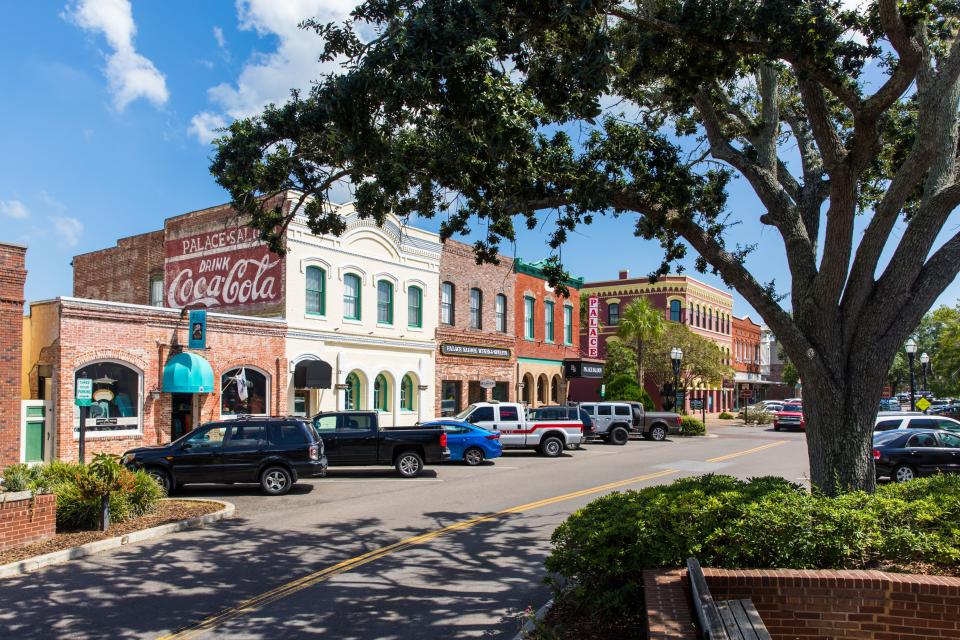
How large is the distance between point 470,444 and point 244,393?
7521mm

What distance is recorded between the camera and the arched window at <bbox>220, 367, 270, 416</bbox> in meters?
23.3

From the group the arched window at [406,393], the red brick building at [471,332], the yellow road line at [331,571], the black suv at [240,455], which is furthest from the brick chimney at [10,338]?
the red brick building at [471,332]

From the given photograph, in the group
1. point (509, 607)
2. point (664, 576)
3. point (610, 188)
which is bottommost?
point (509, 607)

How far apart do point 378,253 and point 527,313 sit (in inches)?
450

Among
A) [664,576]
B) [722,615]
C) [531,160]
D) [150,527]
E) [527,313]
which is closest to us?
[722,615]

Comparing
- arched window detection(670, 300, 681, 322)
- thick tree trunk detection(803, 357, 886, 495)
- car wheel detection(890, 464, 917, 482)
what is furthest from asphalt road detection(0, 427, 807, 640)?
arched window detection(670, 300, 681, 322)

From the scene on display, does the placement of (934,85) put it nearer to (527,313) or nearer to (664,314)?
(527,313)

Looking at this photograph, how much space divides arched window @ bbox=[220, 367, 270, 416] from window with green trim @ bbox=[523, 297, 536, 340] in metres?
16.4

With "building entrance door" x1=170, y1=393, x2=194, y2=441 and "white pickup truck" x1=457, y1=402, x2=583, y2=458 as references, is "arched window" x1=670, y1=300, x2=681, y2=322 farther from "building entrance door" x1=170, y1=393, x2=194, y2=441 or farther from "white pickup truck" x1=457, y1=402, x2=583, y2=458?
"building entrance door" x1=170, y1=393, x2=194, y2=441

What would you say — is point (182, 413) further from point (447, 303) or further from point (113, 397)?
point (447, 303)

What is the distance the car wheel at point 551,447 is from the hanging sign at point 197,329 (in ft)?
37.7

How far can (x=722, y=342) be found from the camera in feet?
210

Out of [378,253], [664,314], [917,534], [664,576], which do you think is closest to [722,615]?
[664,576]

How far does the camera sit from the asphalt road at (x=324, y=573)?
7.22 m
